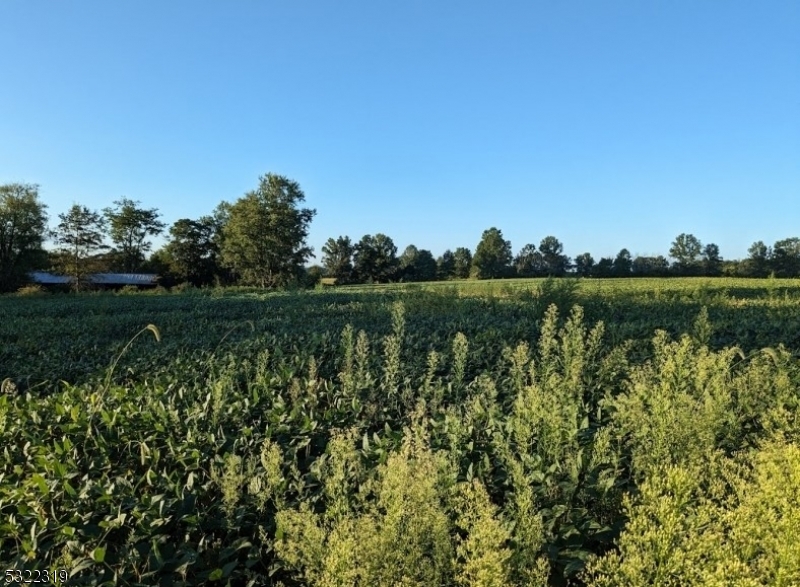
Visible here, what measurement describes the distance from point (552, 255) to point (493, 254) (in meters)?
13.7

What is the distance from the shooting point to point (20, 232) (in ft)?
152

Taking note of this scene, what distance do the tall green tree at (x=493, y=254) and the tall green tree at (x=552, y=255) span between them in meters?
6.97

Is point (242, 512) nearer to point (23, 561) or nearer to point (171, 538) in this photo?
point (171, 538)

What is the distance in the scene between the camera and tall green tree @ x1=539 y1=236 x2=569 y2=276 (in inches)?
3250


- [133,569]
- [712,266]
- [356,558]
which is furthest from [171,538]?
[712,266]

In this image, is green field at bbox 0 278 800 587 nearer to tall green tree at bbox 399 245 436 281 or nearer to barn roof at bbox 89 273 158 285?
barn roof at bbox 89 273 158 285

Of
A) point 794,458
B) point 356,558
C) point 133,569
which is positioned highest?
point 794,458

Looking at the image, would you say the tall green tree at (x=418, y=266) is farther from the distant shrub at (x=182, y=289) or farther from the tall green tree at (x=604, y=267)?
the distant shrub at (x=182, y=289)

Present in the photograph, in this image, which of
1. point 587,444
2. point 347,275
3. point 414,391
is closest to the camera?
point 587,444

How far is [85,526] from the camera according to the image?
2266mm

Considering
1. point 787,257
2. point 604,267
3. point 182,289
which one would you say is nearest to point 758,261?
point 787,257

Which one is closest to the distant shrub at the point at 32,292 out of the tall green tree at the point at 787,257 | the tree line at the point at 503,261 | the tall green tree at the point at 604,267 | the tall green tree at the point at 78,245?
the tall green tree at the point at 78,245

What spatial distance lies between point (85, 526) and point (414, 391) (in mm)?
2573

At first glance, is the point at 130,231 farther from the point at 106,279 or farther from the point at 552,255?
the point at 552,255
